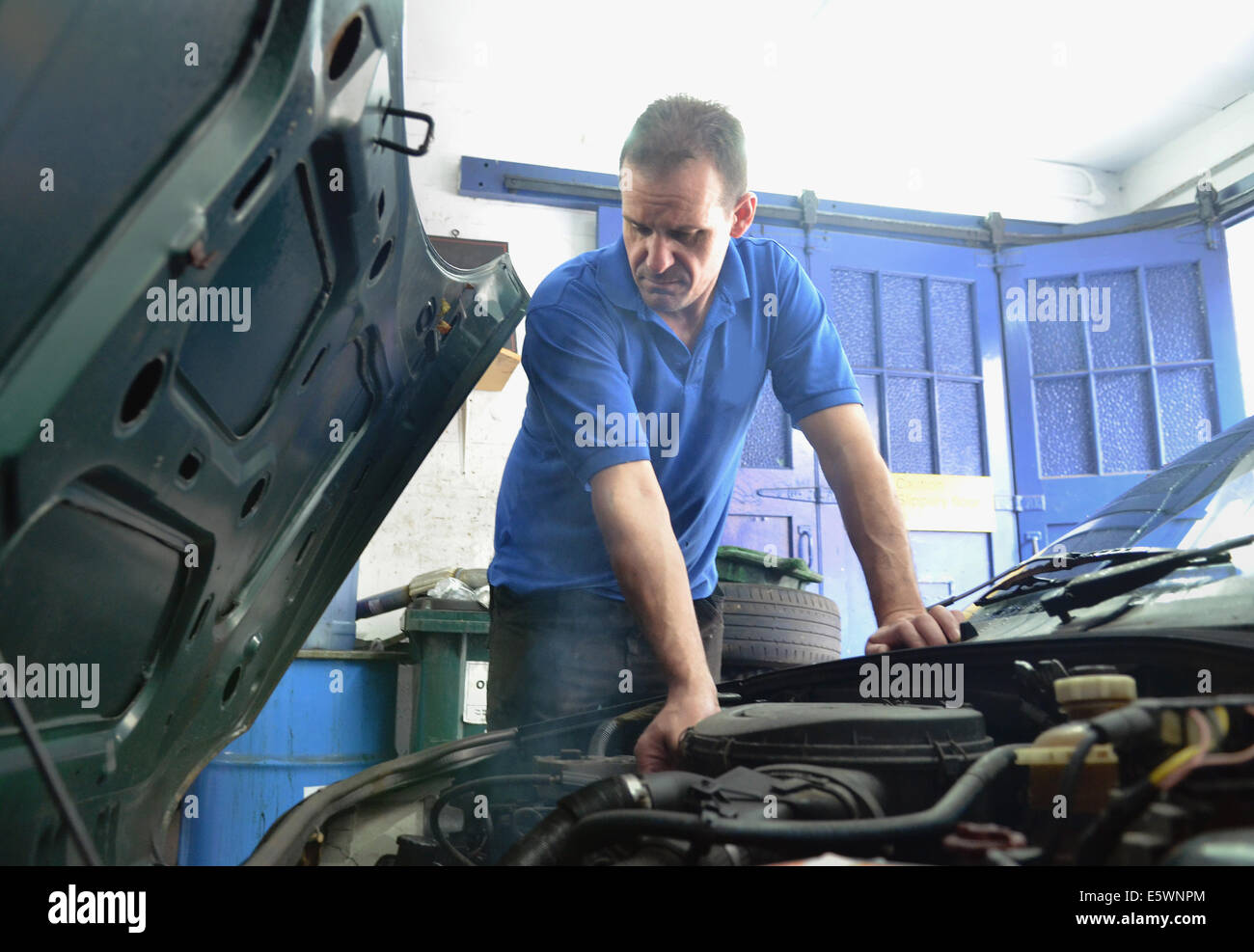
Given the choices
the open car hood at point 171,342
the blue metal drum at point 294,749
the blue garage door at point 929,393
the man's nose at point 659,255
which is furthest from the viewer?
the blue garage door at point 929,393

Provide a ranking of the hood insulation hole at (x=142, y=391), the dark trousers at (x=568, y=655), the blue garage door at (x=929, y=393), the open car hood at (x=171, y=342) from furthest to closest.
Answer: the blue garage door at (x=929, y=393)
the dark trousers at (x=568, y=655)
the hood insulation hole at (x=142, y=391)
the open car hood at (x=171, y=342)

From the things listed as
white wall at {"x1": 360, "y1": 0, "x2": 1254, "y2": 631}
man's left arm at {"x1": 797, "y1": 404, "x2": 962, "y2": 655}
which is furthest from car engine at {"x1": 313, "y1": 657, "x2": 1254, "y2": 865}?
white wall at {"x1": 360, "y1": 0, "x2": 1254, "y2": 631}

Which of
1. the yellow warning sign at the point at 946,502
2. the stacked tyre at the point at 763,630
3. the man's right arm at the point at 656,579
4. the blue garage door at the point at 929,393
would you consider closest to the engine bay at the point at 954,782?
the man's right arm at the point at 656,579

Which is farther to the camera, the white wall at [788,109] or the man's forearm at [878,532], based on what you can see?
the white wall at [788,109]

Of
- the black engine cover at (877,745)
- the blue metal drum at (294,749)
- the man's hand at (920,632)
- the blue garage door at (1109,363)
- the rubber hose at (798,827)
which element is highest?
the blue garage door at (1109,363)

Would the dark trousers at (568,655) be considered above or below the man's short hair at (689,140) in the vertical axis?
below

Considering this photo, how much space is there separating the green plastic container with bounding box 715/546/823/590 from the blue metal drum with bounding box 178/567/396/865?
133cm

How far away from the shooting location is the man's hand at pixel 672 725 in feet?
4.00

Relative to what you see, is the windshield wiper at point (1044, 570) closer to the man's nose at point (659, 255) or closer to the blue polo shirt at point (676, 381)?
the blue polo shirt at point (676, 381)

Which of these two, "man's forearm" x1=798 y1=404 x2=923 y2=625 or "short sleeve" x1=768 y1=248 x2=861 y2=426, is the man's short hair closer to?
"short sleeve" x1=768 y1=248 x2=861 y2=426

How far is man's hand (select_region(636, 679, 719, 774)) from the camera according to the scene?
1219mm

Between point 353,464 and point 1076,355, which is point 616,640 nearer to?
point 353,464
